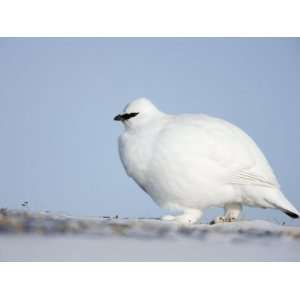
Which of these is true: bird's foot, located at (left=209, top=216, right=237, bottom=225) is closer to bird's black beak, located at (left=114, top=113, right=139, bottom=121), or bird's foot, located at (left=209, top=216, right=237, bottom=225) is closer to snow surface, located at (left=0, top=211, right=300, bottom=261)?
snow surface, located at (left=0, top=211, right=300, bottom=261)

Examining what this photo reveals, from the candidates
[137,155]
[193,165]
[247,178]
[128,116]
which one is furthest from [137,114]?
[247,178]

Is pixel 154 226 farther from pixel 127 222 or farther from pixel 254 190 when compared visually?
pixel 254 190

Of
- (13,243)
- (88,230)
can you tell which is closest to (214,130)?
(88,230)

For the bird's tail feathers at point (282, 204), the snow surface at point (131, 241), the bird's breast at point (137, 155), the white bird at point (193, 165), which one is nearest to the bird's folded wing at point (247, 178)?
the white bird at point (193, 165)

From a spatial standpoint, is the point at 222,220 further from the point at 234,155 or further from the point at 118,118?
the point at 118,118

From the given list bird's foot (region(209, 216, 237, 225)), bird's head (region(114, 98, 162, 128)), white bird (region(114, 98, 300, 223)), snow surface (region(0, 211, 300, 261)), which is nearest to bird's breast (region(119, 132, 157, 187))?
white bird (region(114, 98, 300, 223))

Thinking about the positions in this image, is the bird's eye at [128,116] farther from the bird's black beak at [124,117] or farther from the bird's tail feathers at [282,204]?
the bird's tail feathers at [282,204]
